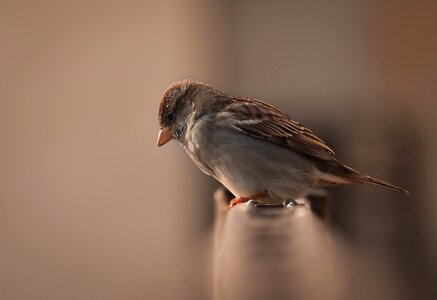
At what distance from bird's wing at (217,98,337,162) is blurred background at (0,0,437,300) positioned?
1702mm

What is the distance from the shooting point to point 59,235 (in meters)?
5.36

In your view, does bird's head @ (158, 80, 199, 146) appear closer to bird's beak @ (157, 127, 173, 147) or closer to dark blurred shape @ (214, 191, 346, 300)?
bird's beak @ (157, 127, 173, 147)

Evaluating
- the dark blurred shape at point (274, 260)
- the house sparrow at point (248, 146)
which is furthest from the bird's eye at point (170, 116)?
the dark blurred shape at point (274, 260)

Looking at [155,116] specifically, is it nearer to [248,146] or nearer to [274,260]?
[248,146]

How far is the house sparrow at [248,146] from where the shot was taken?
156 centimetres

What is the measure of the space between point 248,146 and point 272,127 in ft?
0.33

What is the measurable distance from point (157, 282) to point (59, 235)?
0.83 meters

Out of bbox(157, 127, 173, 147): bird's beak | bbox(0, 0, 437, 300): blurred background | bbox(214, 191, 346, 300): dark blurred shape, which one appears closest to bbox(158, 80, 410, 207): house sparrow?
bbox(157, 127, 173, 147): bird's beak

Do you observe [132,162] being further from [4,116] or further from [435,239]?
[435,239]

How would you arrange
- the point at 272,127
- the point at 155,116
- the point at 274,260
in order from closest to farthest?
the point at 274,260 < the point at 272,127 < the point at 155,116

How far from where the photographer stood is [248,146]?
5.39 ft

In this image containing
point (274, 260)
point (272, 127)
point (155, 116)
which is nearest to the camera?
point (274, 260)

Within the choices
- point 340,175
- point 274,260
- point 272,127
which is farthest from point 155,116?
point 274,260

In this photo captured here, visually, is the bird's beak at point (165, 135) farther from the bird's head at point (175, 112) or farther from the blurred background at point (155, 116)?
the blurred background at point (155, 116)
